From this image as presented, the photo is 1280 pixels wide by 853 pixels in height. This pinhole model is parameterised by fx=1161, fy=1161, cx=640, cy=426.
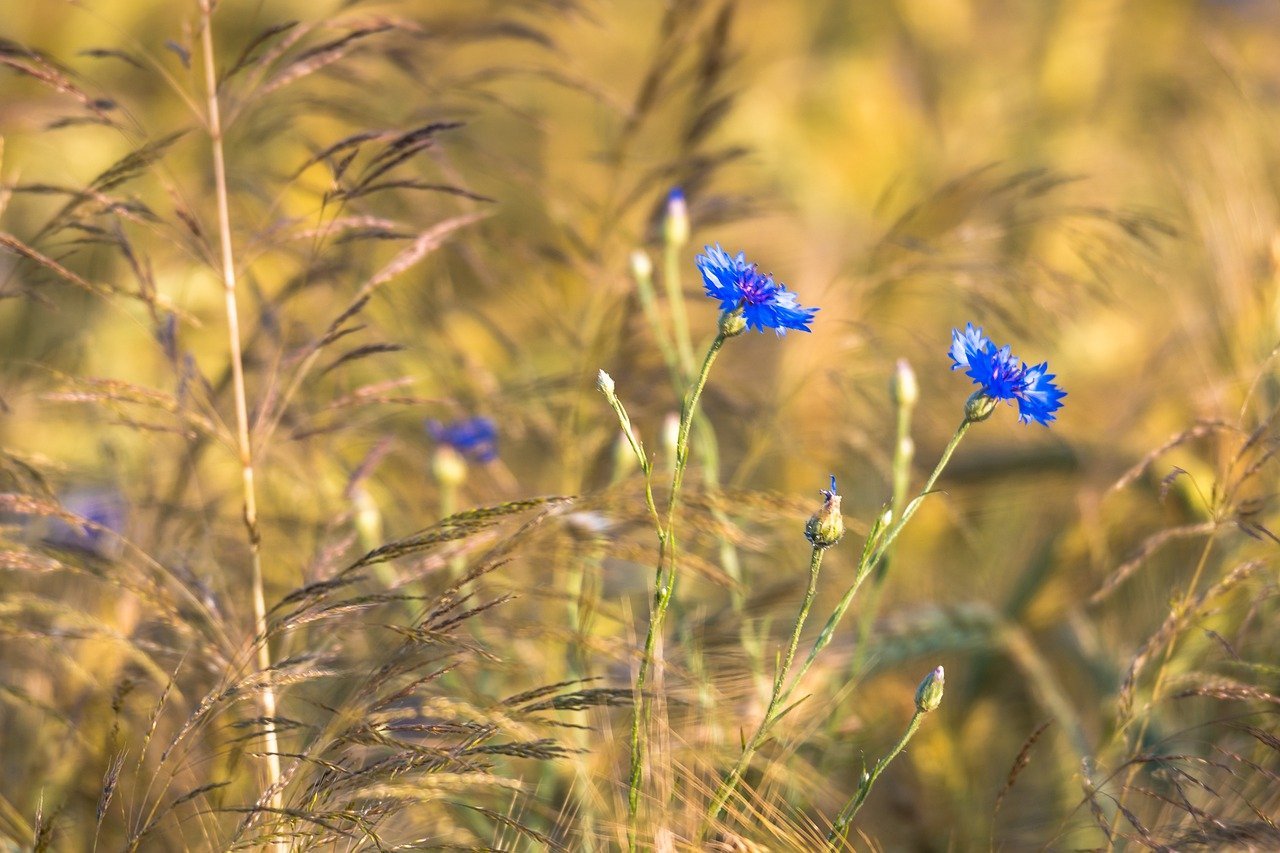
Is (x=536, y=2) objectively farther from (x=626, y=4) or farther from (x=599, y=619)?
(x=626, y=4)

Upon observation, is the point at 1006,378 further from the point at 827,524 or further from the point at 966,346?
the point at 827,524

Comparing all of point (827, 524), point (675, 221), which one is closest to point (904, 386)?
point (675, 221)

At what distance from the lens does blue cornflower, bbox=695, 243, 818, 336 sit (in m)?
0.64

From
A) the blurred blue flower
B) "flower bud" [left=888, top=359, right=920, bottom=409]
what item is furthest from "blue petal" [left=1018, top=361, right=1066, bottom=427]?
the blurred blue flower

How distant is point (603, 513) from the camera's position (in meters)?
0.86

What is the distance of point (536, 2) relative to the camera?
1.16m

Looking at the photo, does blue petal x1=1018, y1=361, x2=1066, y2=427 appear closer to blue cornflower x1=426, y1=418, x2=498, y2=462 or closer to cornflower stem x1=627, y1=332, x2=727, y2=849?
cornflower stem x1=627, y1=332, x2=727, y2=849

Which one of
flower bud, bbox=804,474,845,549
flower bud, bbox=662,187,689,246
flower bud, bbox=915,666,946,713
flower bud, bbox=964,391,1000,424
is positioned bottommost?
flower bud, bbox=915,666,946,713

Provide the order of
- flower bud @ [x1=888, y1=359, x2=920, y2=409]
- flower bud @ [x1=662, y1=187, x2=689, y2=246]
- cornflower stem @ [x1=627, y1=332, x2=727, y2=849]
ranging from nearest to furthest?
cornflower stem @ [x1=627, y1=332, x2=727, y2=849] → flower bud @ [x1=888, y1=359, x2=920, y2=409] → flower bud @ [x1=662, y1=187, x2=689, y2=246]

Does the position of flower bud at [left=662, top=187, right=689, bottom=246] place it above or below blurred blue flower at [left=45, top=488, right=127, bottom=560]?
above

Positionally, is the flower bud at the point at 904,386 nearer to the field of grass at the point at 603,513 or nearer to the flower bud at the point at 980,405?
the field of grass at the point at 603,513

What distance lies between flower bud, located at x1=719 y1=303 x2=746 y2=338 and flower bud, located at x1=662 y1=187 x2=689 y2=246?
444 millimetres

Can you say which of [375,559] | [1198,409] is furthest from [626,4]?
[375,559]

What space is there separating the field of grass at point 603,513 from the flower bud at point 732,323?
2 centimetres
